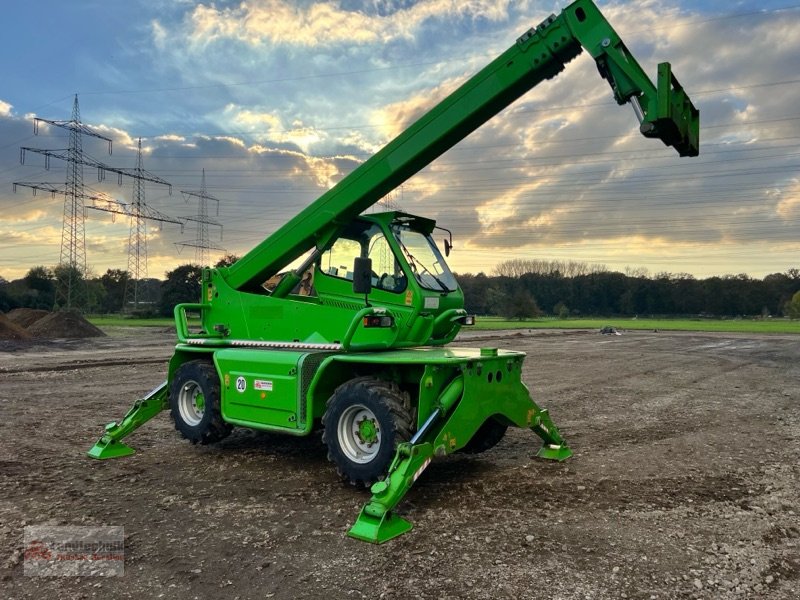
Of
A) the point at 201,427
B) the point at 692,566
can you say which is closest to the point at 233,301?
the point at 201,427

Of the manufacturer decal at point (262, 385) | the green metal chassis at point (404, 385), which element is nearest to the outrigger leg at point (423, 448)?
the green metal chassis at point (404, 385)

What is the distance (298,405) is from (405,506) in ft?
5.48

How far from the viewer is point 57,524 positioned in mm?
5156

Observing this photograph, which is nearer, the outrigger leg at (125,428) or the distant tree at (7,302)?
the outrigger leg at (125,428)

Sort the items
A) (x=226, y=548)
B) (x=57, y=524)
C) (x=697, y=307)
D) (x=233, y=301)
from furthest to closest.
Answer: (x=697, y=307)
(x=233, y=301)
(x=57, y=524)
(x=226, y=548)

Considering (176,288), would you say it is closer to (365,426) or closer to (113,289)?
(113,289)

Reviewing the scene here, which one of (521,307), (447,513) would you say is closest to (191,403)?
(447,513)

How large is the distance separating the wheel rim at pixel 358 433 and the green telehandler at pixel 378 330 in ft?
0.05

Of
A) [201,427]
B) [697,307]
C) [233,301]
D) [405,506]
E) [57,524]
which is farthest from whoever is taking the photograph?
[697,307]

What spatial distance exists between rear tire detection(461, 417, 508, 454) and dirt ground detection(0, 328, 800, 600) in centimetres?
16

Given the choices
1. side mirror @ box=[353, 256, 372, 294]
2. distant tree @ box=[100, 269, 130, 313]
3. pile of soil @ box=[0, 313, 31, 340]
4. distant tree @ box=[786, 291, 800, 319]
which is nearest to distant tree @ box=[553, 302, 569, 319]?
distant tree @ box=[786, 291, 800, 319]

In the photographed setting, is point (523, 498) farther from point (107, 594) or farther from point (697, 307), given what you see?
point (697, 307)

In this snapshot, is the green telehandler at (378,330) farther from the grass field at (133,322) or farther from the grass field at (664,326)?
the grass field at (133,322)
